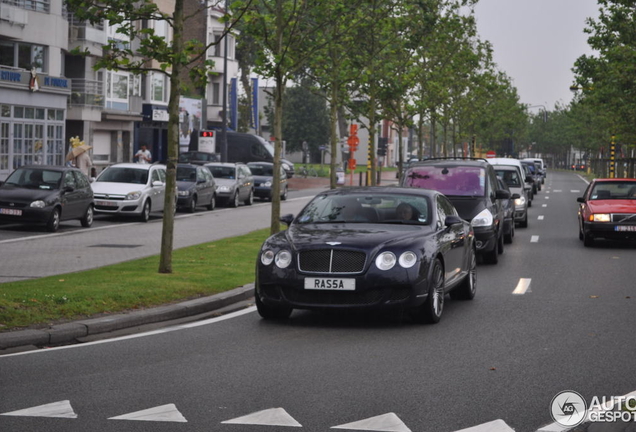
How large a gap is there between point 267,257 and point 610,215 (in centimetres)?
1245

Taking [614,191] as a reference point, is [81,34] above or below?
above

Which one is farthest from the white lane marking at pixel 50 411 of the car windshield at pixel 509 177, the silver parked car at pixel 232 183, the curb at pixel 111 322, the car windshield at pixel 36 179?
the silver parked car at pixel 232 183

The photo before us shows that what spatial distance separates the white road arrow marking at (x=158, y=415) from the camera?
6898 millimetres

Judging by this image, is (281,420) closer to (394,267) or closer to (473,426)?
(473,426)

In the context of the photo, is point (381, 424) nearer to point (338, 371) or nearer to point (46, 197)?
Answer: point (338, 371)

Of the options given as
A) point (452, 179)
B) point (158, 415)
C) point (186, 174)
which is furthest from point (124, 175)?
point (158, 415)

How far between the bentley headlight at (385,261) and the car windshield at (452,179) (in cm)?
873

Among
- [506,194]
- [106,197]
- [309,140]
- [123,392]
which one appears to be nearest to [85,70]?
[106,197]

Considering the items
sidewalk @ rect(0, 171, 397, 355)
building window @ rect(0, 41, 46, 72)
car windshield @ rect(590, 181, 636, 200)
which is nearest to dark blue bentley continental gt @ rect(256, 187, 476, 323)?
sidewalk @ rect(0, 171, 397, 355)

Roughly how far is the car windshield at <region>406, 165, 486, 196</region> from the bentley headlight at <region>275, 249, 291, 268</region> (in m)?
8.77

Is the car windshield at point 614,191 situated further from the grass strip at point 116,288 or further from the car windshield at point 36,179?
Answer: the car windshield at point 36,179

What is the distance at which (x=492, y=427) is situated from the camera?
6.77m

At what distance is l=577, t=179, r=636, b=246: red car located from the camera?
22.1 metres

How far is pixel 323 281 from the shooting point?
11039 mm
